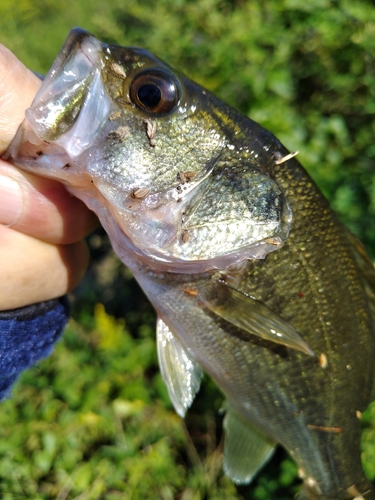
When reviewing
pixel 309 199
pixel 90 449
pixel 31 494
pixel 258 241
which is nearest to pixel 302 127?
pixel 309 199

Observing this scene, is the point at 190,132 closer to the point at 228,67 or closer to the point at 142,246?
the point at 142,246

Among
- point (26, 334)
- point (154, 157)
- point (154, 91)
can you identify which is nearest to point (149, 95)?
point (154, 91)

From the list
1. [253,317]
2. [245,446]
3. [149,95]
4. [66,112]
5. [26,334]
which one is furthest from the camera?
[245,446]

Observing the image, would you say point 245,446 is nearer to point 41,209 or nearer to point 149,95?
point 41,209

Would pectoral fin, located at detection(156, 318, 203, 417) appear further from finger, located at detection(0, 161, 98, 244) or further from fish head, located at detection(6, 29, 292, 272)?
finger, located at detection(0, 161, 98, 244)

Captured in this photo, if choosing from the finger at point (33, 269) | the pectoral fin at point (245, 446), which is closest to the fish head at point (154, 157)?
the finger at point (33, 269)

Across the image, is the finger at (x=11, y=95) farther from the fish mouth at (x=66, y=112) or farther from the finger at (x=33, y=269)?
the finger at (x=33, y=269)

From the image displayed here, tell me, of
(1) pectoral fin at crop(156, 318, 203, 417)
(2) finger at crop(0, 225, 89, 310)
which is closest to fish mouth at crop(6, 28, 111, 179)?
(2) finger at crop(0, 225, 89, 310)
